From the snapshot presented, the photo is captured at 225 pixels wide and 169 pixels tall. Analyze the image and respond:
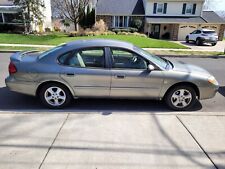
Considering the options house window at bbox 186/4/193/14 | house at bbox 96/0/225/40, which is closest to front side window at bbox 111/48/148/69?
house at bbox 96/0/225/40

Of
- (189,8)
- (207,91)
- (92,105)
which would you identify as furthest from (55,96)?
(189,8)

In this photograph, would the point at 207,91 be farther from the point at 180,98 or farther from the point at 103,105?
the point at 103,105

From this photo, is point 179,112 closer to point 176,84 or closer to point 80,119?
point 176,84

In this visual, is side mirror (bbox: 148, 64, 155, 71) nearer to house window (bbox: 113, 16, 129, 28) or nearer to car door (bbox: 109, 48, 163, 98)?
car door (bbox: 109, 48, 163, 98)

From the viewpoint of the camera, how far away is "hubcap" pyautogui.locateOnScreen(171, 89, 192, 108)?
5.02m

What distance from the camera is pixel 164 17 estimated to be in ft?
107

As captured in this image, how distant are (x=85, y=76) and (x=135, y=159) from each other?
214 centimetres

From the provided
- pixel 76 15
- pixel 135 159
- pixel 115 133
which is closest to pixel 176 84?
pixel 115 133

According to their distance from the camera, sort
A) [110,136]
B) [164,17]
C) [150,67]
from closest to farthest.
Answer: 1. [110,136]
2. [150,67]
3. [164,17]

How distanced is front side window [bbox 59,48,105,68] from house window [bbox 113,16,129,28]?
29.1 metres

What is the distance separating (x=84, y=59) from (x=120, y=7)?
3048cm

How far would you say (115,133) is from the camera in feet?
12.9

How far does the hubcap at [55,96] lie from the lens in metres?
4.93

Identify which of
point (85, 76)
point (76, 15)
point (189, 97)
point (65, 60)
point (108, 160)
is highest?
point (76, 15)
